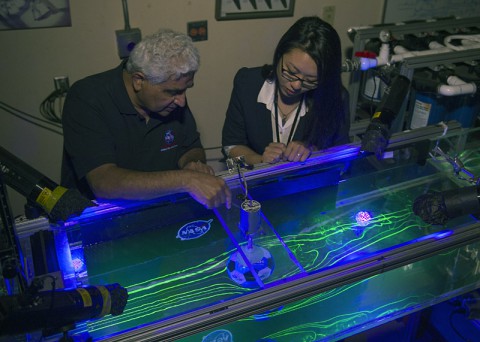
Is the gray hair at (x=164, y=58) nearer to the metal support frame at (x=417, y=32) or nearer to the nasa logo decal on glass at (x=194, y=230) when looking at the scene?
the nasa logo decal on glass at (x=194, y=230)

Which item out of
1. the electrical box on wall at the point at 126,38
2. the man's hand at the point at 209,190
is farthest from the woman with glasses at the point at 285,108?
the electrical box on wall at the point at 126,38

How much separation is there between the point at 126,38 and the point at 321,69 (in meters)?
1.49

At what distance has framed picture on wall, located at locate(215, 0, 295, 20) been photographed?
2.96m

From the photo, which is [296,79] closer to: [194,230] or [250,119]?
[250,119]

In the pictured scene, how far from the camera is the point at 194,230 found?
1.51 meters

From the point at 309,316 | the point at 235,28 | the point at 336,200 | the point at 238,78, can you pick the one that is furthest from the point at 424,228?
the point at 235,28

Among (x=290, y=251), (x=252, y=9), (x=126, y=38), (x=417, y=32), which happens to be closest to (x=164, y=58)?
(x=290, y=251)

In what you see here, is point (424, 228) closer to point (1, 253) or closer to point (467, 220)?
point (467, 220)

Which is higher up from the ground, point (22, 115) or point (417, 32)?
point (417, 32)

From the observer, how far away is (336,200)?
1696 millimetres

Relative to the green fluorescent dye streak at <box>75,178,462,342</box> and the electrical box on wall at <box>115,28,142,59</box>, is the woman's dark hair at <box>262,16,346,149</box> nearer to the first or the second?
the green fluorescent dye streak at <box>75,178,462,342</box>

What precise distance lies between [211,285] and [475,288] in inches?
39.8

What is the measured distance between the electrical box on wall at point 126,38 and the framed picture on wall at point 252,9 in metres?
0.56

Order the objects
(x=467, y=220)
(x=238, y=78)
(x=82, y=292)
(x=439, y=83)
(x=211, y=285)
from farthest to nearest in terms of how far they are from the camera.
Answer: (x=439, y=83)
(x=238, y=78)
(x=467, y=220)
(x=211, y=285)
(x=82, y=292)
